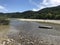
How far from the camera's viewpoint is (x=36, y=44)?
1673 cm

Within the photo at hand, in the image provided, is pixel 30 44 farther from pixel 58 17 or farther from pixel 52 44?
pixel 58 17

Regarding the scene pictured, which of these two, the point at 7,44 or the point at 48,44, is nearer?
the point at 7,44

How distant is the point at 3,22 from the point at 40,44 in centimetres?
3617

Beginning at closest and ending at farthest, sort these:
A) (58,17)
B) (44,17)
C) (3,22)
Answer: (3,22)
(58,17)
(44,17)

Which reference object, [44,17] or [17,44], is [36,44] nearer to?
[17,44]

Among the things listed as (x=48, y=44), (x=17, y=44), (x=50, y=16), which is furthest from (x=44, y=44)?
(x=50, y=16)

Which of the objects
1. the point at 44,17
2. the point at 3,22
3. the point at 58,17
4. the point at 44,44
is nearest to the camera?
the point at 44,44

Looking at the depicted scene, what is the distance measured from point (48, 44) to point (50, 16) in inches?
4162

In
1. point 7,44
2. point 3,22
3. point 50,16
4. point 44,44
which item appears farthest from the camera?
point 50,16

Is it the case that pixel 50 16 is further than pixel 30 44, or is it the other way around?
pixel 50 16

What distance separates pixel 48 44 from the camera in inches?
668

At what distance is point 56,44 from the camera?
17.1 m

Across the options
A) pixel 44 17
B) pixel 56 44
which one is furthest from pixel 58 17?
pixel 56 44

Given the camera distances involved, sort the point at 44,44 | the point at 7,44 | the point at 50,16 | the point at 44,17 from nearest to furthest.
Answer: the point at 7,44, the point at 44,44, the point at 50,16, the point at 44,17
